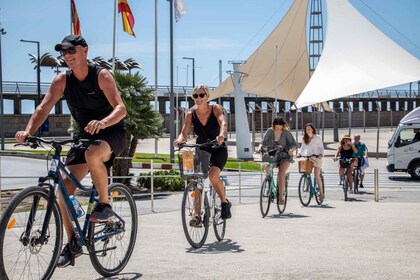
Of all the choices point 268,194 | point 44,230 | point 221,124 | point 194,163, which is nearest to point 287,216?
point 268,194

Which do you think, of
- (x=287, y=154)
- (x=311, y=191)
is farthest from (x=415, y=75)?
(x=287, y=154)

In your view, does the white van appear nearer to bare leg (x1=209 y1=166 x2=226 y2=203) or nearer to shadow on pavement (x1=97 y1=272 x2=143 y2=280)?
bare leg (x1=209 y1=166 x2=226 y2=203)

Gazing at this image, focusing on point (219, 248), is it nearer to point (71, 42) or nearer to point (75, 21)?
point (71, 42)

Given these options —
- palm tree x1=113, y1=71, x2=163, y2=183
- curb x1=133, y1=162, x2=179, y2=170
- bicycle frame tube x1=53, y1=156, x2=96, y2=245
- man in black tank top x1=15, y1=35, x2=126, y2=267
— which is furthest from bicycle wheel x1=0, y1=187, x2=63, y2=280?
curb x1=133, y1=162, x2=179, y2=170

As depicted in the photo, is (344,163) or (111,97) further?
(344,163)

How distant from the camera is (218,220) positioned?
8695mm

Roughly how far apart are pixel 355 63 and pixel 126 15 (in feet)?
70.3

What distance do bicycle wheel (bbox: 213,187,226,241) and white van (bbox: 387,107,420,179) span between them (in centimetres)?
2135

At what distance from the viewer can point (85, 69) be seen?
232 inches

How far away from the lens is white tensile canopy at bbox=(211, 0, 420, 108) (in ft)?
153

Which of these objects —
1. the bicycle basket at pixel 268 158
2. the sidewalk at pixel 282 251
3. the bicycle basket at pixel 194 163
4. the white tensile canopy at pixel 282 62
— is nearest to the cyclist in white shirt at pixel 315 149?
the bicycle basket at pixel 268 158

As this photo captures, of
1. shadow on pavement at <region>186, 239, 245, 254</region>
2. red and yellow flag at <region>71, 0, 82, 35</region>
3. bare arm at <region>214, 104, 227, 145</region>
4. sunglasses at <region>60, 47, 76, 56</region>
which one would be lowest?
shadow on pavement at <region>186, 239, 245, 254</region>

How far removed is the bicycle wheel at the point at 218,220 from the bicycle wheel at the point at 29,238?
3393 mm

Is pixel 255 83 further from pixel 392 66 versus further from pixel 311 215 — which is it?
pixel 311 215
